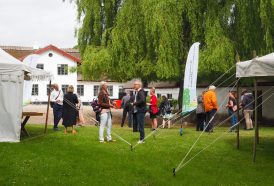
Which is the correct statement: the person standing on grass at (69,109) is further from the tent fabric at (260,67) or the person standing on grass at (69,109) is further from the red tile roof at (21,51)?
the red tile roof at (21,51)

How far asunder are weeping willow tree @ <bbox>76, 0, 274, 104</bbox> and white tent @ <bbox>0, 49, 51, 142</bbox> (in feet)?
35.3

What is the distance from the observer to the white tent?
41.0 ft

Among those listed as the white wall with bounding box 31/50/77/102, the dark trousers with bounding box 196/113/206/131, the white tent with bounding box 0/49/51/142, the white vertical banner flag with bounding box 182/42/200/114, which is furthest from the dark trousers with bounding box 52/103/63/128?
the white wall with bounding box 31/50/77/102

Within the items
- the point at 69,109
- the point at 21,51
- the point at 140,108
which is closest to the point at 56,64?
the point at 21,51

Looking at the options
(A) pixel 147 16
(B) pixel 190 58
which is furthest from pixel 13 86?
(A) pixel 147 16

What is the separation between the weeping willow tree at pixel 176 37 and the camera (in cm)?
2238

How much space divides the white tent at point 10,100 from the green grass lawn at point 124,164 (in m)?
0.53

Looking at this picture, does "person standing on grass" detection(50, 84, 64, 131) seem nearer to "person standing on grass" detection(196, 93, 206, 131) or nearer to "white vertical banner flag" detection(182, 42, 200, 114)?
"white vertical banner flag" detection(182, 42, 200, 114)

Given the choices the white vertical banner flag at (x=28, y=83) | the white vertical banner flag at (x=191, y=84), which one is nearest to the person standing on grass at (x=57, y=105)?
the white vertical banner flag at (x=28, y=83)

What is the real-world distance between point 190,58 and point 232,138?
293cm

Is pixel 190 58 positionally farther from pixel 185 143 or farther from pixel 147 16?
pixel 147 16

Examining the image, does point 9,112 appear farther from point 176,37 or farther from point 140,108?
point 176,37

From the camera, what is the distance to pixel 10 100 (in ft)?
41.3

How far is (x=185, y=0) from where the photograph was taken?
2295 cm
